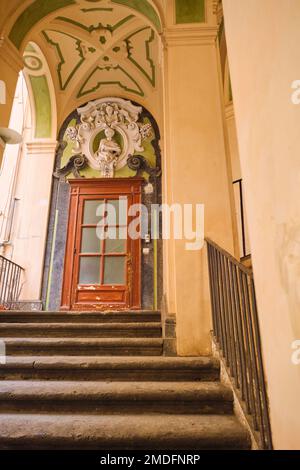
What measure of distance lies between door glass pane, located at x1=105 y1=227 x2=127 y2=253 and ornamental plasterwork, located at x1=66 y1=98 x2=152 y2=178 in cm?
108

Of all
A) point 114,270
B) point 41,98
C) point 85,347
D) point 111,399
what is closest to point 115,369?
point 111,399

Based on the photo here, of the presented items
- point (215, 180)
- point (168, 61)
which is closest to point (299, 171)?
point (215, 180)

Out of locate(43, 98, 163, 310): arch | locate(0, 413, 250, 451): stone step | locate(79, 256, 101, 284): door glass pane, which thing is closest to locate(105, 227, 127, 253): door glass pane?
locate(79, 256, 101, 284): door glass pane

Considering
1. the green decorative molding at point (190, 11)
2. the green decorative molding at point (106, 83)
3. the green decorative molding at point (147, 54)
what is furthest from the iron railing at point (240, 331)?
the green decorative molding at point (106, 83)

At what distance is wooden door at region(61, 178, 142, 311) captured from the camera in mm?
5328

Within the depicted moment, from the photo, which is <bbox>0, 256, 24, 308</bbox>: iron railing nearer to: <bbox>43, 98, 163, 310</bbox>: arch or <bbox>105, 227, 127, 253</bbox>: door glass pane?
<bbox>43, 98, 163, 310</bbox>: arch

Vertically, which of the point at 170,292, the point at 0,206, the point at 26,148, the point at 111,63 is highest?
the point at 111,63

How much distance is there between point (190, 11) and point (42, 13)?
79.1 inches

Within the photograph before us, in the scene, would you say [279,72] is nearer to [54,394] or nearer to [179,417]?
[179,417]

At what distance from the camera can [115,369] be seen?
2.13 m

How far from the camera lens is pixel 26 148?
20.2 feet

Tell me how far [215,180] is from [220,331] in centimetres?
129

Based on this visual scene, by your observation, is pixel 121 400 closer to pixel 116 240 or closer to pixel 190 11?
pixel 190 11

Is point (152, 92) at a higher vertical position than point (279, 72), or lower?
higher
